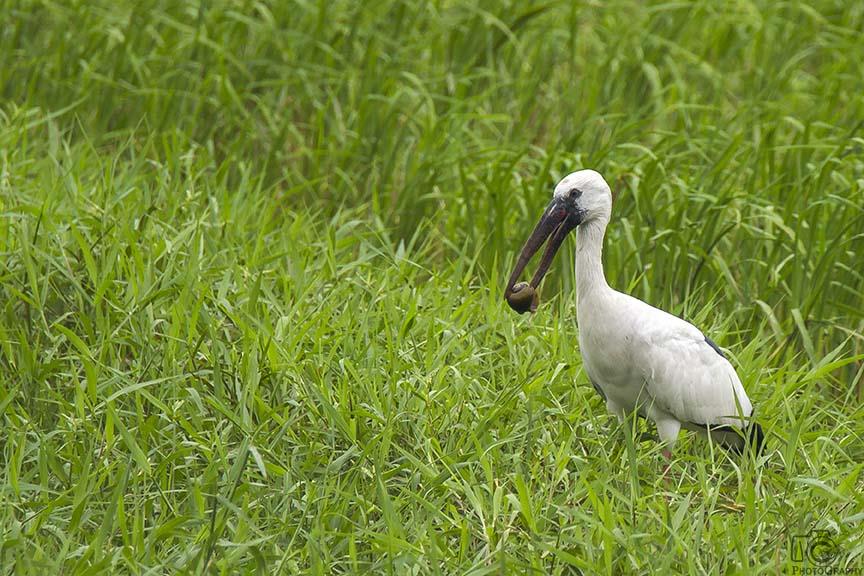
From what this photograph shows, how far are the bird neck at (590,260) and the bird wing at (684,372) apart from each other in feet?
0.66

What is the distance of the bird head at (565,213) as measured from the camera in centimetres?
432

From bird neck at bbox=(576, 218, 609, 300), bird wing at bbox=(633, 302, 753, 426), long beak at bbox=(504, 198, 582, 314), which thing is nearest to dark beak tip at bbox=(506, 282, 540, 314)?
long beak at bbox=(504, 198, 582, 314)

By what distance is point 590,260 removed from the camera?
4.38 m

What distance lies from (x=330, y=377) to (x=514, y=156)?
2.45 metres

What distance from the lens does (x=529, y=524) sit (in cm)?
361

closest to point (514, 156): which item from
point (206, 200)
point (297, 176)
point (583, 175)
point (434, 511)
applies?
point (297, 176)

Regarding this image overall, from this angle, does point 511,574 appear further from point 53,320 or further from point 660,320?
point 53,320

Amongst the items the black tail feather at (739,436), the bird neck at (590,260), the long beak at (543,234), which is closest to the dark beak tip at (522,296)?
the long beak at (543,234)

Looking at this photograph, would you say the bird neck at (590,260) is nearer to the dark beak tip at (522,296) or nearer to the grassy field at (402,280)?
the dark beak tip at (522,296)
